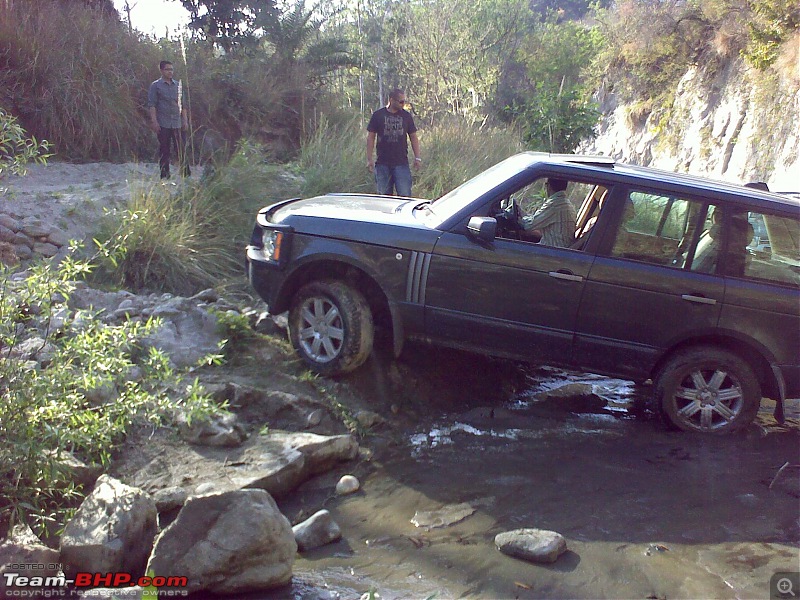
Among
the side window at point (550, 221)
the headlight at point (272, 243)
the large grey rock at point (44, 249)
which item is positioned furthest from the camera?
the large grey rock at point (44, 249)

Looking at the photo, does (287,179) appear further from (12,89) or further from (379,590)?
(379,590)

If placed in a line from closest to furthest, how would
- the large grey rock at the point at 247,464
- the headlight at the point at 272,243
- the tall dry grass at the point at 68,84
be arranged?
the large grey rock at the point at 247,464
the headlight at the point at 272,243
the tall dry grass at the point at 68,84

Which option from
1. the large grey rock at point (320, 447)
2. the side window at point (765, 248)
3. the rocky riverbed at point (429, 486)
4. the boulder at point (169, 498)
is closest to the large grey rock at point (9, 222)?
the rocky riverbed at point (429, 486)

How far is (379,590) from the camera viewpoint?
3.43 meters

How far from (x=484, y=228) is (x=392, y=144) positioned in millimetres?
4349

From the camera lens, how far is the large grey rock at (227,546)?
3.29 metres

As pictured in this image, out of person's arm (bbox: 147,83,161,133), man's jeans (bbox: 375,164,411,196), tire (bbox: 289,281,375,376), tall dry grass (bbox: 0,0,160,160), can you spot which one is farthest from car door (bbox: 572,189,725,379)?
tall dry grass (bbox: 0,0,160,160)

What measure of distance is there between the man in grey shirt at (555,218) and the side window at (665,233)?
0.41 meters

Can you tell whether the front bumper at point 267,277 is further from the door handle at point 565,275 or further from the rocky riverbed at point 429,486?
the door handle at point 565,275

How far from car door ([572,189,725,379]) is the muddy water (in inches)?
26.5

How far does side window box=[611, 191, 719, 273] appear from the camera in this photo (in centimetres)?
515

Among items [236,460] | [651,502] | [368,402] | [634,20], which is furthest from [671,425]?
[634,20]

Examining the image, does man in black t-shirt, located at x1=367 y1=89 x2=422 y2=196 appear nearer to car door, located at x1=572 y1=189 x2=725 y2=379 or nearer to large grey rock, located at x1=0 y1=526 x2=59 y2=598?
car door, located at x1=572 y1=189 x2=725 y2=379

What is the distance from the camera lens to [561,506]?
427 cm
